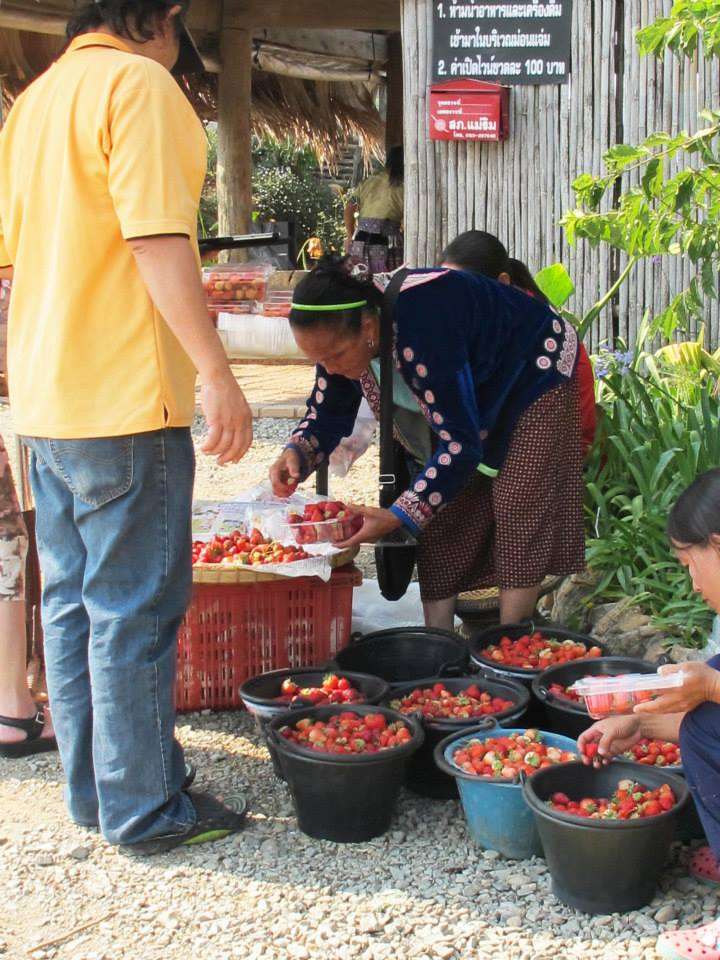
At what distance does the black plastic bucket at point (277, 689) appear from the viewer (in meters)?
3.25

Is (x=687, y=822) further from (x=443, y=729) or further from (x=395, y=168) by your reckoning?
(x=395, y=168)

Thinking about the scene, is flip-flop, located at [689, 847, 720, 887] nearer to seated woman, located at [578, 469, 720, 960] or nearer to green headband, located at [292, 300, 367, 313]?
seated woman, located at [578, 469, 720, 960]

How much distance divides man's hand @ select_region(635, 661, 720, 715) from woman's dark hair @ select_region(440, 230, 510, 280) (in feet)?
7.69

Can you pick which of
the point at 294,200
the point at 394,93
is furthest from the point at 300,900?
the point at 294,200

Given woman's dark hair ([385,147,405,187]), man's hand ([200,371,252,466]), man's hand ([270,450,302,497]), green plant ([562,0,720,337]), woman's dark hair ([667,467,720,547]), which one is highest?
woman's dark hair ([385,147,405,187])

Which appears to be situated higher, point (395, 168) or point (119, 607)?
point (395, 168)

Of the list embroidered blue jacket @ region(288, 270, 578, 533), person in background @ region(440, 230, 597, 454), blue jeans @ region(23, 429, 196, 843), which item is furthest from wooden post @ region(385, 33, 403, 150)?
blue jeans @ region(23, 429, 196, 843)

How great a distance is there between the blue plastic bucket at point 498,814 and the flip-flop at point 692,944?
0.46 metres

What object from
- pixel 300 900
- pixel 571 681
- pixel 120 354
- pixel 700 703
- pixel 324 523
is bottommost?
pixel 300 900

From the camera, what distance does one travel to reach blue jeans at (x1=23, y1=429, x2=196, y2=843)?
2.65m

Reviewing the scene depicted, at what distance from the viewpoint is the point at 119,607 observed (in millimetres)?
2693

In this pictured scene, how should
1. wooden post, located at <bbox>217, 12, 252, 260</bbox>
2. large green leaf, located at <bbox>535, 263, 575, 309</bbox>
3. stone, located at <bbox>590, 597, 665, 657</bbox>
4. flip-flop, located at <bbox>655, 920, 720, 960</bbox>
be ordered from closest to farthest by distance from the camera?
flip-flop, located at <bbox>655, 920, 720, 960</bbox>, stone, located at <bbox>590, 597, 665, 657</bbox>, large green leaf, located at <bbox>535, 263, 575, 309</bbox>, wooden post, located at <bbox>217, 12, 252, 260</bbox>

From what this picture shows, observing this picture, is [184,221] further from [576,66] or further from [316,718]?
[576,66]

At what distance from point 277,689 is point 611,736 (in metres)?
1.17
